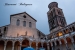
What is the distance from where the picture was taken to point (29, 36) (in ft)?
114

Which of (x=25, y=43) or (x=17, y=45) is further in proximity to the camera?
(x=25, y=43)

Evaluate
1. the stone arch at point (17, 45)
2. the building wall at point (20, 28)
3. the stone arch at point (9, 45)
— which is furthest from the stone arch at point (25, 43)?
the stone arch at point (9, 45)

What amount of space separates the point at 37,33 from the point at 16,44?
10556 mm

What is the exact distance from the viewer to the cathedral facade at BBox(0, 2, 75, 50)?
106 ft

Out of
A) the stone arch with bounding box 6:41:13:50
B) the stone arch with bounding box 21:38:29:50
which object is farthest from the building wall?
the stone arch with bounding box 21:38:29:50

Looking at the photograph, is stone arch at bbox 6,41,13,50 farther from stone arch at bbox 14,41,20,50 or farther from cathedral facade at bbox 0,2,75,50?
stone arch at bbox 14,41,20,50

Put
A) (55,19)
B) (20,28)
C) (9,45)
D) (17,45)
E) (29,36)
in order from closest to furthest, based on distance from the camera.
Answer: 1. (9,45)
2. (29,36)
3. (17,45)
4. (20,28)
5. (55,19)

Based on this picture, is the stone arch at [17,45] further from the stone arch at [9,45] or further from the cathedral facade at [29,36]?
the stone arch at [9,45]

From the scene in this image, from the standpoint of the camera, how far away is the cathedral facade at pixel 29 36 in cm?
Result: 3244

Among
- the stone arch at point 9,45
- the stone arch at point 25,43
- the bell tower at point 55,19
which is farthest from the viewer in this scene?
the bell tower at point 55,19

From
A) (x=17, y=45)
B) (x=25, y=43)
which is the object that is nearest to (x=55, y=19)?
(x=25, y=43)

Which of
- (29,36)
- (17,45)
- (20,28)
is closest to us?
(29,36)

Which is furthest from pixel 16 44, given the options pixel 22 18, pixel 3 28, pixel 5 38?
pixel 22 18

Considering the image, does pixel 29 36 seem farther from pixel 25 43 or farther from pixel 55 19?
pixel 55 19
